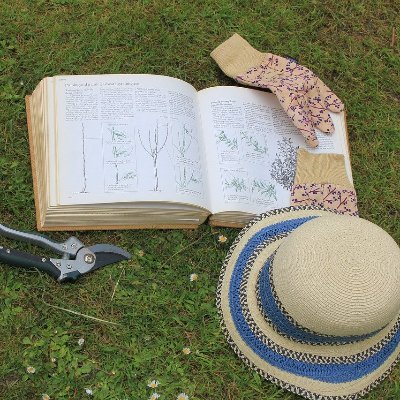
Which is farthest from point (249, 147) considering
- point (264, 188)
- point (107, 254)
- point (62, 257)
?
point (62, 257)

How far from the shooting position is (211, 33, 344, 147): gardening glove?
2129 millimetres

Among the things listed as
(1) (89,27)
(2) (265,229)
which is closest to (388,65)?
(2) (265,229)

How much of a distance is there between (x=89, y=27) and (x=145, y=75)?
32 centimetres

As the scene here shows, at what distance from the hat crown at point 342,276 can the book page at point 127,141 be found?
0.43 meters

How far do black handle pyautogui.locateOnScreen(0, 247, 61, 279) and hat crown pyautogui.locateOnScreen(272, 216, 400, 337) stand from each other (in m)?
0.62

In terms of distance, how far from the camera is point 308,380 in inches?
73.8

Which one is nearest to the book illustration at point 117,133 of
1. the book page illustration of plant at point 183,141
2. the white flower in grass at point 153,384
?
the book page illustration of plant at point 183,141

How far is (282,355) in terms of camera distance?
1.87m

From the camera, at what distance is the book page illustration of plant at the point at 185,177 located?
196cm

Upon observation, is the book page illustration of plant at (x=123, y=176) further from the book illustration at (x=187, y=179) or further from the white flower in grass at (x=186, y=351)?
the white flower in grass at (x=186, y=351)

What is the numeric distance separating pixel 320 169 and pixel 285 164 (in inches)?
3.9

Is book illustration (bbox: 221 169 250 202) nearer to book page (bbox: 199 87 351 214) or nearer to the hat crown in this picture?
book page (bbox: 199 87 351 214)

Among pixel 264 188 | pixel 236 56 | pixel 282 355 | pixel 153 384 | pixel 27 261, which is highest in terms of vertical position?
pixel 236 56

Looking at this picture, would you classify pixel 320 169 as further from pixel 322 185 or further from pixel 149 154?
pixel 149 154
